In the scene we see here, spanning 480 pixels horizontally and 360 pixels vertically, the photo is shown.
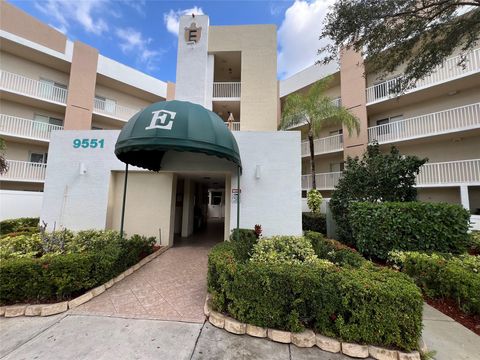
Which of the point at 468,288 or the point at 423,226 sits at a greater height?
the point at 423,226

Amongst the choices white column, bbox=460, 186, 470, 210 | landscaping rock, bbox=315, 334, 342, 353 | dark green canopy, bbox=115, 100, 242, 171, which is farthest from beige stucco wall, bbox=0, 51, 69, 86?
white column, bbox=460, 186, 470, 210

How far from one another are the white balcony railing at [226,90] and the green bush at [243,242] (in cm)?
1121

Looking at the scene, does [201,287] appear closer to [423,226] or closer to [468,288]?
[468,288]

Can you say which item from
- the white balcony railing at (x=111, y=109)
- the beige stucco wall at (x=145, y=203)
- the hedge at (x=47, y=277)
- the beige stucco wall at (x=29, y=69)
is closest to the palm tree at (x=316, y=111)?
the beige stucco wall at (x=145, y=203)

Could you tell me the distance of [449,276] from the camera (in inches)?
201

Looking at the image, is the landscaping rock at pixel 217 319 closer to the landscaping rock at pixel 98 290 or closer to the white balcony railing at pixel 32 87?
the landscaping rock at pixel 98 290

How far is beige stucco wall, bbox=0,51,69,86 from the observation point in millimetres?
16391

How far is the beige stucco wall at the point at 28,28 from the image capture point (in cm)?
1572

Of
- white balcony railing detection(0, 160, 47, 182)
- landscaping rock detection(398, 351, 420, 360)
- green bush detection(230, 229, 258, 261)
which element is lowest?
landscaping rock detection(398, 351, 420, 360)

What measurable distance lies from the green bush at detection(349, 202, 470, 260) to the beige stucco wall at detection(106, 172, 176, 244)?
7733mm

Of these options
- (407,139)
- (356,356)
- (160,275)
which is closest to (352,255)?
(356,356)

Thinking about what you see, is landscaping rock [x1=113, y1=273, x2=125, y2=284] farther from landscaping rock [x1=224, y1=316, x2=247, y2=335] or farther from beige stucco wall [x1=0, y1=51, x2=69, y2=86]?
beige stucco wall [x1=0, y1=51, x2=69, y2=86]

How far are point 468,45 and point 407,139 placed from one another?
24.5 feet

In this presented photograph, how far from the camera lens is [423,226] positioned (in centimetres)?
738
